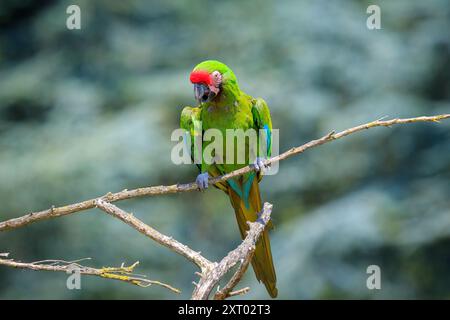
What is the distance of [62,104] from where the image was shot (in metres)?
7.75

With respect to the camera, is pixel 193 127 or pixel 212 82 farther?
pixel 193 127

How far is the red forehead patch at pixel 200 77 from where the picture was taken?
3.63 meters

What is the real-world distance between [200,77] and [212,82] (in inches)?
3.5

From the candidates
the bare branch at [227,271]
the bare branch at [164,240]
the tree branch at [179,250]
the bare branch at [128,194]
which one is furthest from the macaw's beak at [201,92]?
the bare branch at [227,271]

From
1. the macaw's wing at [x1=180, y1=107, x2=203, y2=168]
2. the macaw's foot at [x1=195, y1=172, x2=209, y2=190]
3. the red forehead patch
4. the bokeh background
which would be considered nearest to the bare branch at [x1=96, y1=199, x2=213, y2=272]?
the macaw's foot at [x1=195, y1=172, x2=209, y2=190]

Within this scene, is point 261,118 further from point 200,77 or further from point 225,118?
point 200,77

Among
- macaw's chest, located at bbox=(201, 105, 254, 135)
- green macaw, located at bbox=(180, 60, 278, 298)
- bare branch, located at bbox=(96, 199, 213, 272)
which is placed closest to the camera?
bare branch, located at bbox=(96, 199, 213, 272)

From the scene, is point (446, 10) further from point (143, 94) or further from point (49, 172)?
point (49, 172)

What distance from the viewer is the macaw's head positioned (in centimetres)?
365

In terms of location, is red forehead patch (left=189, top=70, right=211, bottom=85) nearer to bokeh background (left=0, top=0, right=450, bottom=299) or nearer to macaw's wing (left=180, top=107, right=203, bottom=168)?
macaw's wing (left=180, top=107, right=203, bottom=168)

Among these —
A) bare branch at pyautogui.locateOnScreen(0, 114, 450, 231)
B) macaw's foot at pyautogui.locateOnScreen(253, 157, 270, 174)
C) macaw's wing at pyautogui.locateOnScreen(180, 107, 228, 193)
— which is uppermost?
macaw's wing at pyautogui.locateOnScreen(180, 107, 228, 193)

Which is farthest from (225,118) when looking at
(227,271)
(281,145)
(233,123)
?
(281,145)

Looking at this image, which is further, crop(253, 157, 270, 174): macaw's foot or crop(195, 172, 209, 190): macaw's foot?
crop(253, 157, 270, 174): macaw's foot

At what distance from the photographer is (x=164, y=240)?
107 inches
